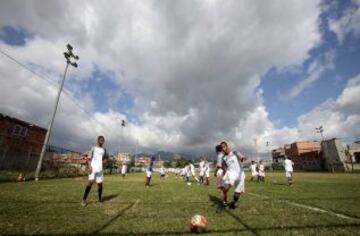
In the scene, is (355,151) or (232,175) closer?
(232,175)

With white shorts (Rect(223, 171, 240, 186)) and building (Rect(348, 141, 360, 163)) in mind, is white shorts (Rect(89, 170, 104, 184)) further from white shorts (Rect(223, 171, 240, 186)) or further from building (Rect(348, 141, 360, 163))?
building (Rect(348, 141, 360, 163))

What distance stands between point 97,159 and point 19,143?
Result: 3372 centimetres

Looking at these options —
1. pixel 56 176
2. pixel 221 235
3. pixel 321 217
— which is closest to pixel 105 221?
pixel 221 235

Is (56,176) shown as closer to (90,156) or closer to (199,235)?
(90,156)

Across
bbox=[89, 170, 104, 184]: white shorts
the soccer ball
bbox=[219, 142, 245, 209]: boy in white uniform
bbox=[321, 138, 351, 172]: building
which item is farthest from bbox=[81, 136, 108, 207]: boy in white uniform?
bbox=[321, 138, 351, 172]: building

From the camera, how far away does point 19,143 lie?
35844 millimetres

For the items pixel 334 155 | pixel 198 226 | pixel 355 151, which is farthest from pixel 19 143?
pixel 355 151

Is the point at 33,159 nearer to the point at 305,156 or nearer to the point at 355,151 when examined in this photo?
the point at 355,151

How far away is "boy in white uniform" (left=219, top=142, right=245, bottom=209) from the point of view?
8125 mm

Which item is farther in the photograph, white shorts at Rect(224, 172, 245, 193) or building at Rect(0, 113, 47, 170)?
building at Rect(0, 113, 47, 170)

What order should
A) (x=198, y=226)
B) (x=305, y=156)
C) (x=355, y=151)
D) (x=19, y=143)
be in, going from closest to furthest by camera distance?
(x=198, y=226) < (x=19, y=143) < (x=355, y=151) < (x=305, y=156)

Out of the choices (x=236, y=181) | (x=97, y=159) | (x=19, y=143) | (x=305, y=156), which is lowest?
(x=236, y=181)

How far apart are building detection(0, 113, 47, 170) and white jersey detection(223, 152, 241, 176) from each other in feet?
77.1

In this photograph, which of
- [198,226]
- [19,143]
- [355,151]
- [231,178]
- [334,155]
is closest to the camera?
[198,226]
